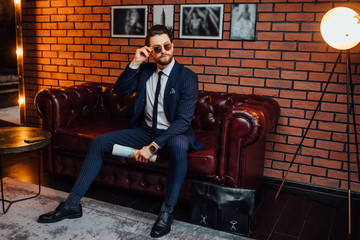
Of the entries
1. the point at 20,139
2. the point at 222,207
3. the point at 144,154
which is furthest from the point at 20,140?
the point at 222,207

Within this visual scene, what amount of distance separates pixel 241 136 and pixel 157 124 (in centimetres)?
64

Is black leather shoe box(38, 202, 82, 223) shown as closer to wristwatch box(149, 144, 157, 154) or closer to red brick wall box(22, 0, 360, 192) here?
wristwatch box(149, 144, 157, 154)

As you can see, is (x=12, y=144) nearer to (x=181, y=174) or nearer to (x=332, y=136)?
(x=181, y=174)

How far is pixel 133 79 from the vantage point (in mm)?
2592

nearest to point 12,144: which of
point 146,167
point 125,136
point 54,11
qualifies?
point 125,136

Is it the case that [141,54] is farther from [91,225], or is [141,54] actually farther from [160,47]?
[91,225]

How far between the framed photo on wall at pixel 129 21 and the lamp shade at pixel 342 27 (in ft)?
5.96

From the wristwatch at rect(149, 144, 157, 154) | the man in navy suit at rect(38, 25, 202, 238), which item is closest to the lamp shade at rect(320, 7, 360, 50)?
the man in navy suit at rect(38, 25, 202, 238)

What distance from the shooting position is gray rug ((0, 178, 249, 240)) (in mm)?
2105

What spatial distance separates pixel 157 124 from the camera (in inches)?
99.1

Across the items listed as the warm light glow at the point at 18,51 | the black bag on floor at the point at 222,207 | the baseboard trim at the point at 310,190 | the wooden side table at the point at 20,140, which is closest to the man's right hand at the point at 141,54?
the wooden side table at the point at 20,140

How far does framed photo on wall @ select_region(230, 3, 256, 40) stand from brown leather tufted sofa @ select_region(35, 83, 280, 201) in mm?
573

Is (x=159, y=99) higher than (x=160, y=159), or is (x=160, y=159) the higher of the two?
(x=159, y=99)

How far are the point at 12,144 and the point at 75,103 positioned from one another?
1.04 m
